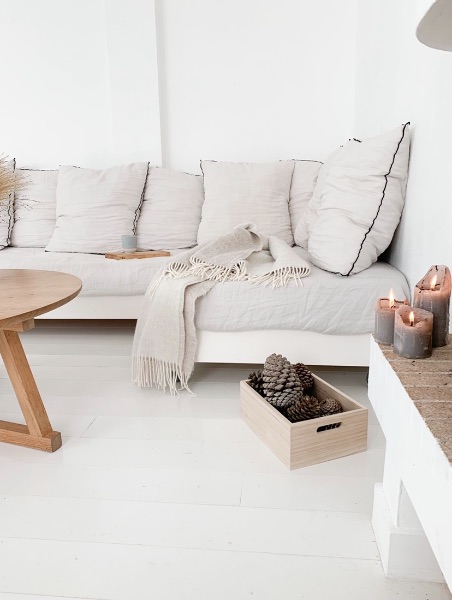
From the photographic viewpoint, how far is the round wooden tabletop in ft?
4.51

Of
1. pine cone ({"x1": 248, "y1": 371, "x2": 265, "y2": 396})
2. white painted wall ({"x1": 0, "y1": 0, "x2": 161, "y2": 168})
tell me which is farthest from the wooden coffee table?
white painted wall ({"x1": 0, "y1": 0, "x2": 161, "y2": 168})

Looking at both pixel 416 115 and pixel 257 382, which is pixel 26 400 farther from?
pixel 416 115

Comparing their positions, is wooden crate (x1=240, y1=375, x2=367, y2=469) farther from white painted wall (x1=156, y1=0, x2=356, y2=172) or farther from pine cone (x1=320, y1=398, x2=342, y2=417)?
white painted wall (x1=156, y1=0, x2=356, y2=172)

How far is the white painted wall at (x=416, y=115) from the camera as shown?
151cm

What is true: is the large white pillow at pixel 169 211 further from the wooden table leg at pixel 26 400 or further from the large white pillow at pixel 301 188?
the wooden table leg at pixel 26 400

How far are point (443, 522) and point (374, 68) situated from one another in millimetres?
2372

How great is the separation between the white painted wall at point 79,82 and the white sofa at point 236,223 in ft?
1.13

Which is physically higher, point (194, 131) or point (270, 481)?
point (194, 131)

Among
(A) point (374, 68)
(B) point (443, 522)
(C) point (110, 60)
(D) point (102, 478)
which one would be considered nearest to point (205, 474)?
(D) point (102, 478)

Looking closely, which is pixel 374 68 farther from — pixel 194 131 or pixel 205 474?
pixel 205 474

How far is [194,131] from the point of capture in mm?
3225

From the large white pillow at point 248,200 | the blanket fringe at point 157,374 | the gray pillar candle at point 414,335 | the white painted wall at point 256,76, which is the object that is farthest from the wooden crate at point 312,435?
the white painted wall at point 256,76

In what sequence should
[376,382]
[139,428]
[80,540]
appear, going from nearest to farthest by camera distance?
[376,382], [80,540], [139,428]

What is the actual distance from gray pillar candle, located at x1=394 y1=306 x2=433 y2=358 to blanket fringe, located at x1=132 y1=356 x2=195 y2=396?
3.48 ft
